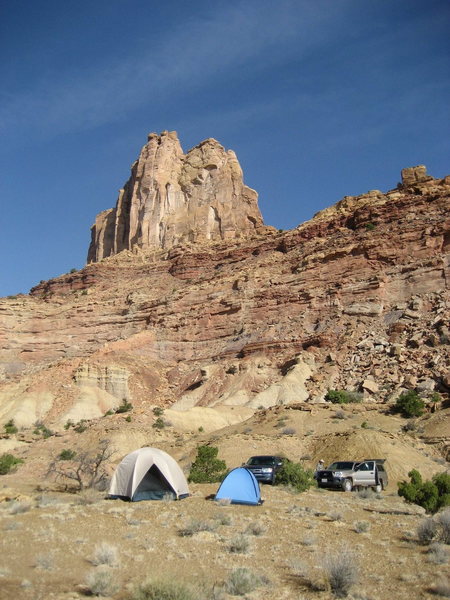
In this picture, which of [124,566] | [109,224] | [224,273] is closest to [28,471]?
[124,566]

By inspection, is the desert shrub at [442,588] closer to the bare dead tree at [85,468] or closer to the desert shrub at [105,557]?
the desert shrub at [105,557]

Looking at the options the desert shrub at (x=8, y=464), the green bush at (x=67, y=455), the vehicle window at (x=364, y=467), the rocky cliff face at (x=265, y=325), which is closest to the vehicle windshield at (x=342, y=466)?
the vehicle window at (x=364, y=467)

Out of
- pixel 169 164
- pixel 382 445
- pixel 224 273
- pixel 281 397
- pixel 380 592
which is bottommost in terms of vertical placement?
pixel 380 592

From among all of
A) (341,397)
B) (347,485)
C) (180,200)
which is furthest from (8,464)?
(180,200)

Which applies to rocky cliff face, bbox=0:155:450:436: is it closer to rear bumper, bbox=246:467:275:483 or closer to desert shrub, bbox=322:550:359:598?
rear bumper, bbox=246:467:275:483

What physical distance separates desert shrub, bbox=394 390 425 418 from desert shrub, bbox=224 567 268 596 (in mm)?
28432

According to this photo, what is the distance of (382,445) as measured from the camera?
2828cm

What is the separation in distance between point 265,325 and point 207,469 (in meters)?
35.7

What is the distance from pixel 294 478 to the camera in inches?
870

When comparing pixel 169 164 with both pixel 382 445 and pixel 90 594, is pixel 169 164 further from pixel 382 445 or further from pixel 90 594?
pixel 90 594

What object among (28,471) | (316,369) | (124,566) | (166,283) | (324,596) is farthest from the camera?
(166,283)

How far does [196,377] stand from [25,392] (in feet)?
54.4

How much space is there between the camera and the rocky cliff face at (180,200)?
101 m

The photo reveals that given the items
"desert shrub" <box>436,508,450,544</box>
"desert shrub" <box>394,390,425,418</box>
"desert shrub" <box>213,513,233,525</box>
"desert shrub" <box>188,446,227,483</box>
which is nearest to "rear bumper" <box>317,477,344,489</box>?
"desert shrub" <box>188,446,227,483</box>
